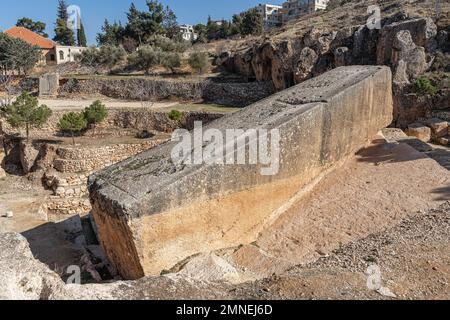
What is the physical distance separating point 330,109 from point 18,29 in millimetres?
51666

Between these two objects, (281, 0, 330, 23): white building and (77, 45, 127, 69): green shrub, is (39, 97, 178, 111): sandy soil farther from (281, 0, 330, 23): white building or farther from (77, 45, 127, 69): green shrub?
(281, 0, 330, 23): white building

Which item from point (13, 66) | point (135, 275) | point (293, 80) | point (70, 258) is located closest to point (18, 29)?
point (13, 66)

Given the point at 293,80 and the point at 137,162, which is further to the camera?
the point at 293,80

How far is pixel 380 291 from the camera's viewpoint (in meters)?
3.40

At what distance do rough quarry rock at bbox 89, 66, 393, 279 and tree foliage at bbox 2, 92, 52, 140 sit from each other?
13641mm

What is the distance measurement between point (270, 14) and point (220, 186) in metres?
86.0

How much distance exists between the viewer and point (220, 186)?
16.9ft

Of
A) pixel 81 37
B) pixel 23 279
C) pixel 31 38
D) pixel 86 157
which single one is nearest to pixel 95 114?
pixel 86 157

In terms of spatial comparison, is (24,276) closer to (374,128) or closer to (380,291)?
(380,291)

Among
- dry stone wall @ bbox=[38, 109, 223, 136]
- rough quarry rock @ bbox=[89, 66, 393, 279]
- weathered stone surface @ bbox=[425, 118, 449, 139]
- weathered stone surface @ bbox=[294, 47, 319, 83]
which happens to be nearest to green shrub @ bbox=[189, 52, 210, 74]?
dry stone wall @ bbox=[38, 109, 223, 136]

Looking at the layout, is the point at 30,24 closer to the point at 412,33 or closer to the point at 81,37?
the point at 81,37

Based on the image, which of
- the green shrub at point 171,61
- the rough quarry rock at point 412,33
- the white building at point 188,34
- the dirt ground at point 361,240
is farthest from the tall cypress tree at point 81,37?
the dirt ground at point 361,240

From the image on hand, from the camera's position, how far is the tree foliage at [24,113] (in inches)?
685

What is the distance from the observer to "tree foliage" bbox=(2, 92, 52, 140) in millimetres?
17406
